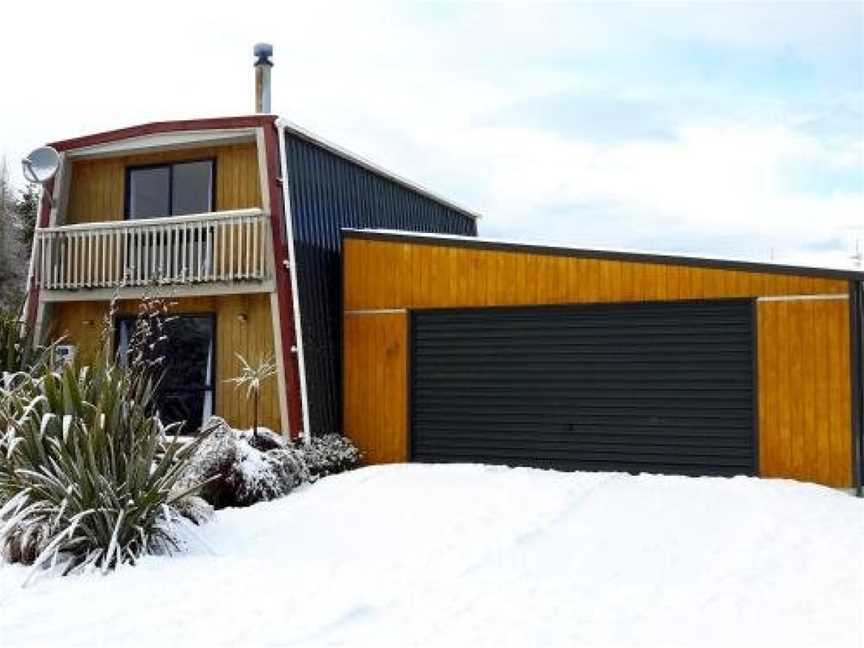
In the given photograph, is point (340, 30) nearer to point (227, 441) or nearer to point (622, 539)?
point (227, 441)

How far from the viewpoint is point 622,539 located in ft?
25.2

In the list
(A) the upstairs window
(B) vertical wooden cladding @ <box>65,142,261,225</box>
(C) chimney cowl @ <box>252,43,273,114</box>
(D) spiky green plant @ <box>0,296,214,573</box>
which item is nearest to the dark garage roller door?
(B) vertical wooden cladding @ <box>65,142,261,225</box>

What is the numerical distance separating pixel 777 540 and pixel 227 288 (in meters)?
8.13

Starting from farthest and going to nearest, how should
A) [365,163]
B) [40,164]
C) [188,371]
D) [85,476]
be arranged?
1. [365,163]
2. [40,164]
3. [188,371]
4. [85,476]

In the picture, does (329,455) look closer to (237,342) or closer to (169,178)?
(237,342)

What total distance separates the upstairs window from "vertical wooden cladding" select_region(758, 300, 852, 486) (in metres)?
8.38

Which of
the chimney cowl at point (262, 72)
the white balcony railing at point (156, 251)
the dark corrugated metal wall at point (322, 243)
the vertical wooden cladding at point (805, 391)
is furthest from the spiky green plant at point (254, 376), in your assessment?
the vertical wooden cladding at point (805, 391)

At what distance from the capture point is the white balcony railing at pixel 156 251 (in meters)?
12.4

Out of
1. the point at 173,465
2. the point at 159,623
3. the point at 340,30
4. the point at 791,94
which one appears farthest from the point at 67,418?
the point at 791,94

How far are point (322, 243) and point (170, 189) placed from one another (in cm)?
279

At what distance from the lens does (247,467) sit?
993 cm

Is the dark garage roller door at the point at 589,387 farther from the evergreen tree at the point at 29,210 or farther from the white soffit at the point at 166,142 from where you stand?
the evergreen tree at the point at 29,210

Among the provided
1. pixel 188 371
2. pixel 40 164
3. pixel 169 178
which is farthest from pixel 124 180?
pixel 188 371

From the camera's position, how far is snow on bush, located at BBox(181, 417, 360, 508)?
9797 millimetres
